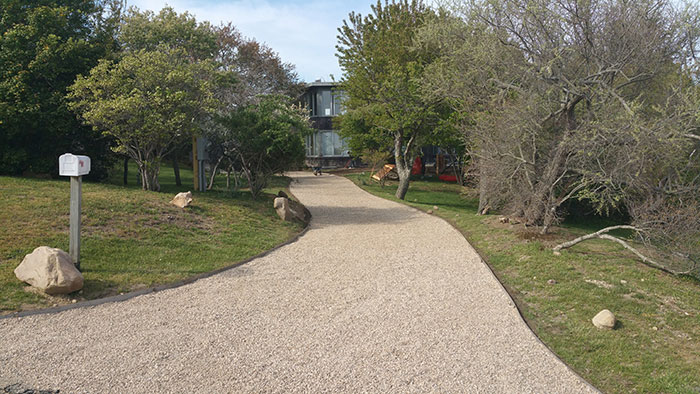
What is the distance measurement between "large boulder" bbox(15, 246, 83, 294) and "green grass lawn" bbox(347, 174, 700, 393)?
21.8 feet

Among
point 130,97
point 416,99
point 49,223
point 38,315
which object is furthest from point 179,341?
point 416,99

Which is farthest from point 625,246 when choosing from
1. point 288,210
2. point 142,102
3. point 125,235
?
point 142,102

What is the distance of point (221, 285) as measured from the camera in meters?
8.48

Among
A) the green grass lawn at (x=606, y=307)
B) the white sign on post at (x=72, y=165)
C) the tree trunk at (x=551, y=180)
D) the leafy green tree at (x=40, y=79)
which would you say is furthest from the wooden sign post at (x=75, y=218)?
the tree trunk at (x=551, y=180)

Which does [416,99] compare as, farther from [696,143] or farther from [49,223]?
[49,223]

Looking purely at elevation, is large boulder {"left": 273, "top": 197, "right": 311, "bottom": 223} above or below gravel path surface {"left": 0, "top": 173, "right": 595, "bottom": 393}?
above

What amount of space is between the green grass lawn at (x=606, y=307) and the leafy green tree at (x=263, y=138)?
20.8 feet

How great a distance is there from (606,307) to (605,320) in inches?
28.9

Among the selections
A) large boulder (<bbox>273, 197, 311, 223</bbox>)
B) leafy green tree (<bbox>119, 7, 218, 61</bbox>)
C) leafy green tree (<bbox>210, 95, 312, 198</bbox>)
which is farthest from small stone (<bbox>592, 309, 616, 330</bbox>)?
leafy green tree (<bbox>119, 7, 218, 61</bbox>)

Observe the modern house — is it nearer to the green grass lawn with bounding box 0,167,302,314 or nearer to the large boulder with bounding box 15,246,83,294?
the green grass lawn with bounding box 0,167,302,314

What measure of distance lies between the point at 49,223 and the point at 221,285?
397cm

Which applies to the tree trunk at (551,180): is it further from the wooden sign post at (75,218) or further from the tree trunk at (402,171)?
the wooden sign post at (75,218)

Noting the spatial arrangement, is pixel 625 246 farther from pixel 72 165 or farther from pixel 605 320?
pixel 72 165

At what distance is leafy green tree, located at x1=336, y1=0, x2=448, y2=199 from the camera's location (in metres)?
19.3
